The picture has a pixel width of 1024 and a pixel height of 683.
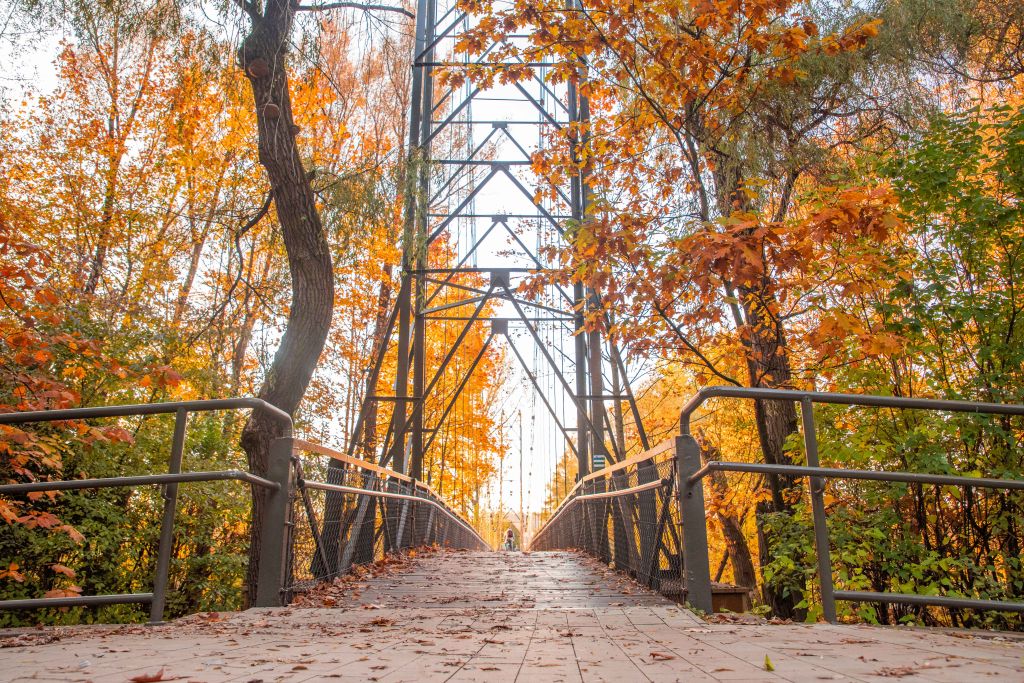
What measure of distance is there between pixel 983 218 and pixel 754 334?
2261mm

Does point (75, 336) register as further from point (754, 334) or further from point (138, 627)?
point (754, 334)

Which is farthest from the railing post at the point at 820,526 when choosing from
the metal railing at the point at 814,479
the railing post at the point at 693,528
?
the railing post at the point at 693,528

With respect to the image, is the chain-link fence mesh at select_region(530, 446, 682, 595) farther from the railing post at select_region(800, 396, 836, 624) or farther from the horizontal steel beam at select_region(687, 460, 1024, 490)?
the railing post at select_region(800, 396, 836, 624)

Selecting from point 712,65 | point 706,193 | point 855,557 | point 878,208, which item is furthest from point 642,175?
point 855,557

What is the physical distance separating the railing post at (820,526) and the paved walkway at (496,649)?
0.78 feet

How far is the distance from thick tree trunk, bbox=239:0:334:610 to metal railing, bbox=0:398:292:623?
1903 mm

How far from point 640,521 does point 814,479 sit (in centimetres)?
200

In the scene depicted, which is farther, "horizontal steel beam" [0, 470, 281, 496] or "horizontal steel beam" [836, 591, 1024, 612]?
"horizontal steel beam" [0, 470, 281, 496]

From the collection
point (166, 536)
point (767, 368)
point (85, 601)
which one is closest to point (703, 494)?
point (767, 368)

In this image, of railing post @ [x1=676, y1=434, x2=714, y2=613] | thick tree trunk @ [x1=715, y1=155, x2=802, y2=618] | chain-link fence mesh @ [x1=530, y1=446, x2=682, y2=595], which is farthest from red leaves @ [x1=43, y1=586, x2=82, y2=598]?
thick tree trunk @ [x1=715, y1=155, x2=802, y2=618]

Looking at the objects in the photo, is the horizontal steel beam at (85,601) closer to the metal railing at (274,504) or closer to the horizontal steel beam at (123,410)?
the metal railing at (274,504)

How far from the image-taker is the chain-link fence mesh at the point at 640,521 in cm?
404

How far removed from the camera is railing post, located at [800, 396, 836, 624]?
310 centimetres

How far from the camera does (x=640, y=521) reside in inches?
201
